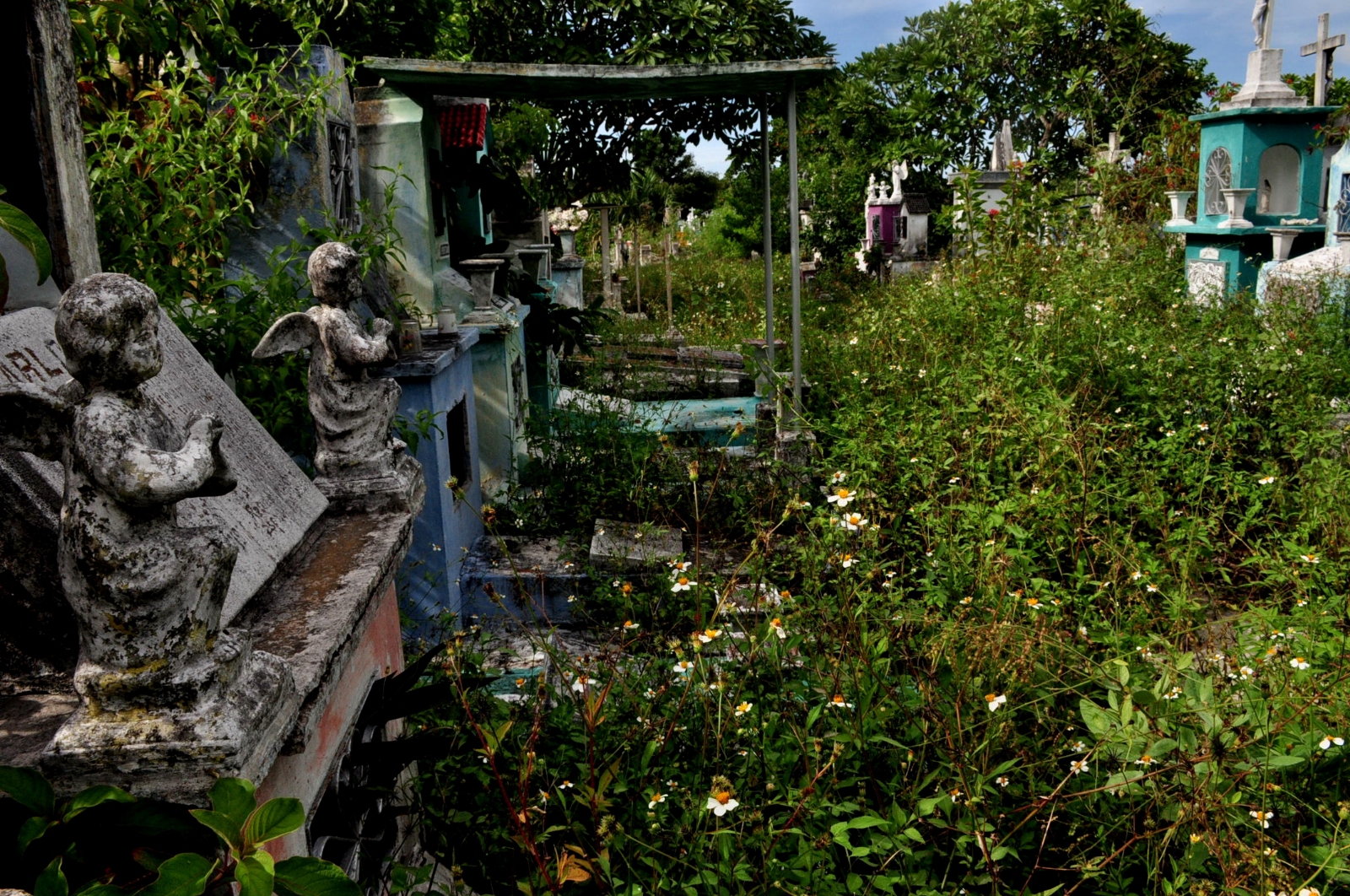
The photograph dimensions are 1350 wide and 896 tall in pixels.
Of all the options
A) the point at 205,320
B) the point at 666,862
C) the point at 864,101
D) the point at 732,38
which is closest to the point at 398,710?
the point at 666,862

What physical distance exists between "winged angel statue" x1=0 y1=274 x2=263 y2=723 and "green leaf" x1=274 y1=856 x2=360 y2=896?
9.6 inches

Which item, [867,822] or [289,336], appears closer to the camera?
[867,822]

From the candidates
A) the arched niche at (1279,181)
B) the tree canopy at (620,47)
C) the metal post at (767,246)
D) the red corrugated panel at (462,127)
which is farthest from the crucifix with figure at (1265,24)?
the red corrugated panel at (462,127)

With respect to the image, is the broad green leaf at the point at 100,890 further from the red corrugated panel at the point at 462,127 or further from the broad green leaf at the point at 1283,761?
the red corrugated panel at the point at 462,127

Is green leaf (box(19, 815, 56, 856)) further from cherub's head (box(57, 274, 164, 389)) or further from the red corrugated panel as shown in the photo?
the red corrugated panel

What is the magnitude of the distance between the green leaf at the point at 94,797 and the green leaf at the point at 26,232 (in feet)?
3.46

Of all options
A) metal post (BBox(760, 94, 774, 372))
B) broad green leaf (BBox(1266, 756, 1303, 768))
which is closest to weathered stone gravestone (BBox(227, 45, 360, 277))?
metal post (BBox(760, 94, 774, 372))

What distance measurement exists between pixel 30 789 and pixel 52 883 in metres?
0.14

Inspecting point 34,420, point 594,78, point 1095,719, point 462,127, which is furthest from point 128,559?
point 462,127

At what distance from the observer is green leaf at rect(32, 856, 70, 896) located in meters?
1.25

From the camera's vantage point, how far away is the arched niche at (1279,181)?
33.7 ft

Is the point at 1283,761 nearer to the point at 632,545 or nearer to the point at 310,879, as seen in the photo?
the point at 310,879

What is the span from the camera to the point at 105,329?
1.39m

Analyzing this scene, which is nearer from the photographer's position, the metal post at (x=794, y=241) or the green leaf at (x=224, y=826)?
the green leaf at (x=224, y=826)
